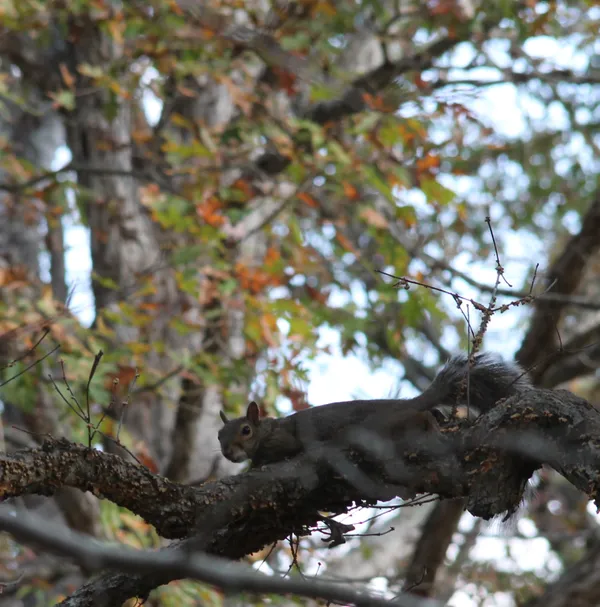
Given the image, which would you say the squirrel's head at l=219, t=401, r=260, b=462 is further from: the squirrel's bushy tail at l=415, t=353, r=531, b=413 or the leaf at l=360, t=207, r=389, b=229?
the leaf at l=360, t=207, r=389, b=229

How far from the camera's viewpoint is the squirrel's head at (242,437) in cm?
354

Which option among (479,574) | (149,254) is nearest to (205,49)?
(149,254)

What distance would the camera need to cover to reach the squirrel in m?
2.56

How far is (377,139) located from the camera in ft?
16.2

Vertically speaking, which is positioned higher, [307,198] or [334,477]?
[307,198]

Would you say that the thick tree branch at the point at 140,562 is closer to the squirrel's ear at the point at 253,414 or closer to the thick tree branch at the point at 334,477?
the thick tree branch at the point at 334,477

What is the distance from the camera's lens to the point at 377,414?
2.82 metres

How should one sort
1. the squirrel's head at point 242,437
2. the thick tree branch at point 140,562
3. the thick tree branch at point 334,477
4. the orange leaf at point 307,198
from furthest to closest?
the orange leaf at point 307,198, the squirrel's head at point 242,437, the thick tree branch at point 334,477, the thick tree branch at point 140,562

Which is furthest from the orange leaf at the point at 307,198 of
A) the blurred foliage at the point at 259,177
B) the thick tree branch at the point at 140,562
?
the thick tree branch at the point at 140,562

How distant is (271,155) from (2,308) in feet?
6.45

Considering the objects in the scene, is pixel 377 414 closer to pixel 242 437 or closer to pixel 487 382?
pixel 487 382

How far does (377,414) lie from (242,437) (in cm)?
93

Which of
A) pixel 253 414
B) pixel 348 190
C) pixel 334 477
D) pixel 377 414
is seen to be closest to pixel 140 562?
pixel 334 477

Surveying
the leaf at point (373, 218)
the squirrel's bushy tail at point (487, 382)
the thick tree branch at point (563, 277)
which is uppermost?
the leaf at point (373, 218)
